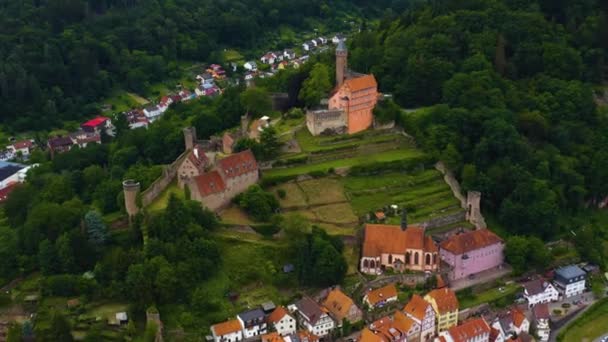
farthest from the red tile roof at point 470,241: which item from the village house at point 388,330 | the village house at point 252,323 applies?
the village house at point 252,323

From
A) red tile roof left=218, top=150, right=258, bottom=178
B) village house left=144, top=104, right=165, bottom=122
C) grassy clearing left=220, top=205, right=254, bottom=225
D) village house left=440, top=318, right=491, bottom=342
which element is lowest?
village house left=144, top=104, right=165, bottom=122

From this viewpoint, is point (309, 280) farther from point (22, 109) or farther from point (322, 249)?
point (22, 109)

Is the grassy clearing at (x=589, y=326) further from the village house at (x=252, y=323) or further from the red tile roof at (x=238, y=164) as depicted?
the red tile roof at (x=238, y=164)

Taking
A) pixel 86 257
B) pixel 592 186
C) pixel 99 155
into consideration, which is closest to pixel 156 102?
pixel 99 155

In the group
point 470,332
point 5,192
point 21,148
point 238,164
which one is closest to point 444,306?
point 470,332

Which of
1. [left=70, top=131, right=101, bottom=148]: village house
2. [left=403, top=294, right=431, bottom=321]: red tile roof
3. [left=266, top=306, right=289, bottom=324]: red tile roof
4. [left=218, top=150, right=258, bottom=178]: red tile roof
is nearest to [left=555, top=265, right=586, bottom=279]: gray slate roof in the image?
[left=403, top=294, right=431, bottom=321]: red tile roof

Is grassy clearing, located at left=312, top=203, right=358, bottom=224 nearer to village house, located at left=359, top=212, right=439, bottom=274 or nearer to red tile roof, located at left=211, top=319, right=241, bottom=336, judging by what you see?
village house, located at left=359, top=212, right=439, bottom=274
